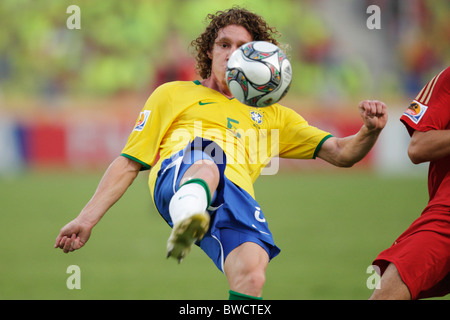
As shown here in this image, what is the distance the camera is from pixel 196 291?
6855 millimetres

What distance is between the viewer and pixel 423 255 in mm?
3625

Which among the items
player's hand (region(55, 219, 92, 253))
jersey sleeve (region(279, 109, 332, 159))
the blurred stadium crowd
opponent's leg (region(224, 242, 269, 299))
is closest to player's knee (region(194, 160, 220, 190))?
opponent's leg (region(224, 242, 269, 299))

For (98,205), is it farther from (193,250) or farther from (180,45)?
(180,45)

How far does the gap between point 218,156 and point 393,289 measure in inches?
49.8

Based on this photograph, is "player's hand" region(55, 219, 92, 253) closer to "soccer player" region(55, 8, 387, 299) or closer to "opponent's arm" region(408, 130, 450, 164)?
"soccer player" region(55, 8, 387, 299)

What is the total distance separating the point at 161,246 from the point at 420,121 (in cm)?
652

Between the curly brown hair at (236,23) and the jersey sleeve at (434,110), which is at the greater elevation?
the curly brown hair at (236,23)

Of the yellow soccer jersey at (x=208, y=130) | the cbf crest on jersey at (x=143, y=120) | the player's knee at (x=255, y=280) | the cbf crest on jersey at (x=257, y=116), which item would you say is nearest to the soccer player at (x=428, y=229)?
the player's knee at (x=255, y=280)

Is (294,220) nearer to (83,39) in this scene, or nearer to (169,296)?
(169,296)

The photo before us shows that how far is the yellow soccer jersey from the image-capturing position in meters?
4.21

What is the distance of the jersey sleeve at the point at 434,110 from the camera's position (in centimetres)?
379

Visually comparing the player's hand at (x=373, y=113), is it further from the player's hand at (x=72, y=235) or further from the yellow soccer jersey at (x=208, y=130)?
the player's hand at (x=72, y=235)

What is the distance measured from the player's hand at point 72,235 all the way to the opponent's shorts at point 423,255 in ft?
5.66

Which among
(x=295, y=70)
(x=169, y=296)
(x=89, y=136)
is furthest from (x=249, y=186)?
(x=295, y=70)
